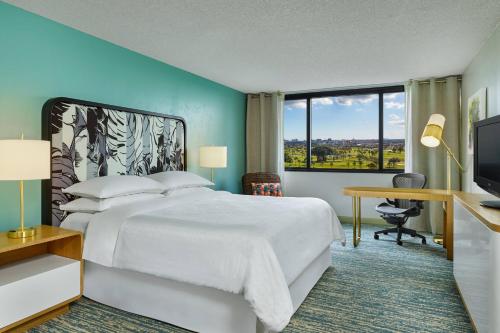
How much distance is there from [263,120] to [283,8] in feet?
11.4

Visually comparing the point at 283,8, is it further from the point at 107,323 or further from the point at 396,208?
the point at 396,208

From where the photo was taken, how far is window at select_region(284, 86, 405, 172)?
5.55 meters

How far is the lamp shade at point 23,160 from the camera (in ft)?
7.06

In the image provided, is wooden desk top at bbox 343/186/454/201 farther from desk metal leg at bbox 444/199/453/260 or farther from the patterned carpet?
the patterned carpet

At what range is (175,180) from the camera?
3.69 m

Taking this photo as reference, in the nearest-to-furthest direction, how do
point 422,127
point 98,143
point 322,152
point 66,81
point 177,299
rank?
point 177,299
point 66,81
point 98,143
point 422,127
point 322,152

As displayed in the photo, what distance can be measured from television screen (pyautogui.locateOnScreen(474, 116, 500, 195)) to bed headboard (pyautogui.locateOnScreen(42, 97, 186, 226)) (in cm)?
326

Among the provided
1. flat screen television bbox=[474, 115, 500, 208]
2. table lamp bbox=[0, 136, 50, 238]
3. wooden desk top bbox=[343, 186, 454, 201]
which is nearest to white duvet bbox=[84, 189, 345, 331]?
table lamp bbox=[0, 136, 50, 238]

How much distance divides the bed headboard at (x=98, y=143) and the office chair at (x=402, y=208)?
2861 mm

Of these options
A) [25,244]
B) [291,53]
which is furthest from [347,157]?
[25,244]

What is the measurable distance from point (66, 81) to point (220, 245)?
221cm

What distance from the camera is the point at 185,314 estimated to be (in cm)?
222

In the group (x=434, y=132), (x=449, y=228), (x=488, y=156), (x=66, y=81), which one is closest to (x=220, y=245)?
(x=488, y=156)

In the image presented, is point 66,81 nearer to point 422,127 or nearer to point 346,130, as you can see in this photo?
point 346,130
